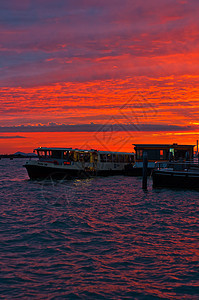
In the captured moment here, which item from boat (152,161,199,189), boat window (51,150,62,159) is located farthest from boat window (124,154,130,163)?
boat (152,161,199,189)

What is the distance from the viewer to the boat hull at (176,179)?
34.0m

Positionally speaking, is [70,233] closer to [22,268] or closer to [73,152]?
[22,268]

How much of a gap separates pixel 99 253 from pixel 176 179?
23.2 metres

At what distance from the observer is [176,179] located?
113 ft

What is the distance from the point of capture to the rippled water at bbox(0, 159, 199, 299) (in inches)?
376

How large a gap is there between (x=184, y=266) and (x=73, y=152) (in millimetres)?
39486

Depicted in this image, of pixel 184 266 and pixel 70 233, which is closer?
pixel 184 266

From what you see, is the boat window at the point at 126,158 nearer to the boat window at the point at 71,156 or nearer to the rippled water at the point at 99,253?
the boat window at the point at 71,156

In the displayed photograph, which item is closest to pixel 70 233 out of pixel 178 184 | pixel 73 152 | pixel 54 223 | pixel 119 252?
pixel 54 223

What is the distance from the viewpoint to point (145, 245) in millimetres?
13641

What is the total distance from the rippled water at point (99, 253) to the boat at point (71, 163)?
73.5ft

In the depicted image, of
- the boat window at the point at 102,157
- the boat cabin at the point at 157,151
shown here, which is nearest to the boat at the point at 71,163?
the boat window at the point at 102,157

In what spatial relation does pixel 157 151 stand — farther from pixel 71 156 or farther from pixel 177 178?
pixel 177 178

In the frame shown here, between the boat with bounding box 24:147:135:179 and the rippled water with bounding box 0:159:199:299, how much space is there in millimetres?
22409
